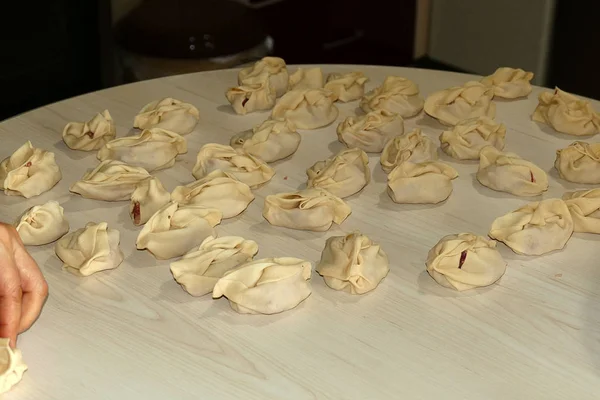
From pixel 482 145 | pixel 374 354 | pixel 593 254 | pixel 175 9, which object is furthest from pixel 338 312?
pixel 175 9

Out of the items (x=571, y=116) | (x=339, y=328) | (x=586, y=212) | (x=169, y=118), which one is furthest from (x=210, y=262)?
(x=571, y=116)

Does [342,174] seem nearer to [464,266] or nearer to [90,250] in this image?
[464,266]

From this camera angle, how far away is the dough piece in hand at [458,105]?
148 cm

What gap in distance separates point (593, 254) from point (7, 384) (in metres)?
0.76

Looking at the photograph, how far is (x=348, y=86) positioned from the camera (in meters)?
1.57

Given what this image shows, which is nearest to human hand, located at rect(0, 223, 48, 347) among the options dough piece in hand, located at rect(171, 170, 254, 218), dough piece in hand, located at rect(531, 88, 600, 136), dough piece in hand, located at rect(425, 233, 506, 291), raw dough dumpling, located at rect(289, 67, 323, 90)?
dough piece in hand, located at rect(171, 170, 254, 218)

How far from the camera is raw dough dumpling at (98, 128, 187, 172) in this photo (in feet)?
4.39

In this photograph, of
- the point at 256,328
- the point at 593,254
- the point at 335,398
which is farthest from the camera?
the point at 593,254

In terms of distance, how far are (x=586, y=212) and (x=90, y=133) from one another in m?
0.79

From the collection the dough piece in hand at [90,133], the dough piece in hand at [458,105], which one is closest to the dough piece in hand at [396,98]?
the dough piece in hand at [458,105]

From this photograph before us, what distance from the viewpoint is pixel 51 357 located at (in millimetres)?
972

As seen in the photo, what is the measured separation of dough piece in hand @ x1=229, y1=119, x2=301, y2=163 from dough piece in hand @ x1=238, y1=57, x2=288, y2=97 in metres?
0.20

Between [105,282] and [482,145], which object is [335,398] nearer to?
[105,282]

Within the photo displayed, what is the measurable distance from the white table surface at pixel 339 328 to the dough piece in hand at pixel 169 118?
21cm
